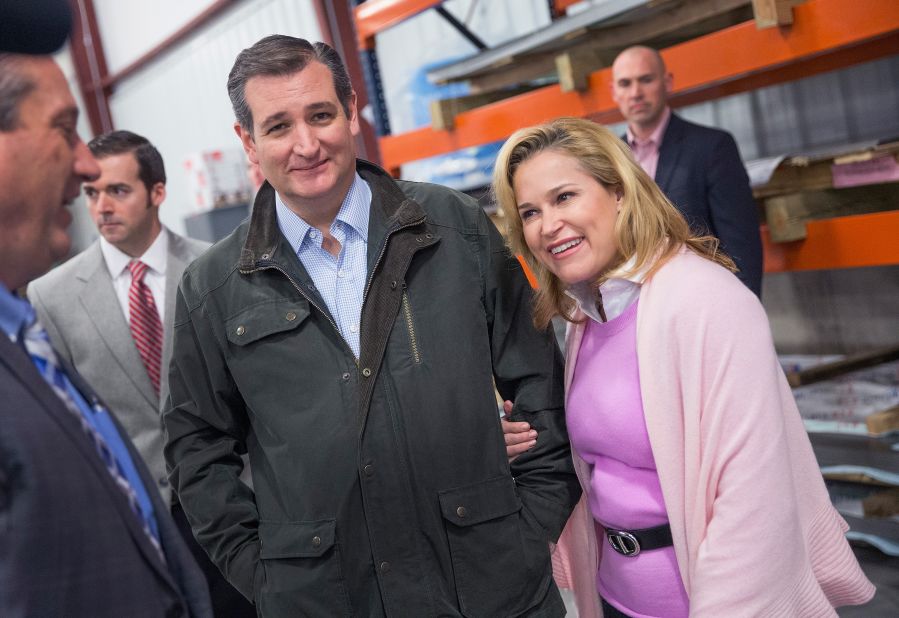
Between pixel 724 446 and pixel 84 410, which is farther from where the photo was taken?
pixel 724 446

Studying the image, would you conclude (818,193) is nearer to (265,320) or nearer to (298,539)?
(265,320)

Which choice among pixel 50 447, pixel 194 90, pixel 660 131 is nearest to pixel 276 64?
pixel 50 447

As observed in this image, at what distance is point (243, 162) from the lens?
8562 mm

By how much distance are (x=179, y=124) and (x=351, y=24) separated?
376 centimetres

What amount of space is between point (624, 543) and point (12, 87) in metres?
1.43

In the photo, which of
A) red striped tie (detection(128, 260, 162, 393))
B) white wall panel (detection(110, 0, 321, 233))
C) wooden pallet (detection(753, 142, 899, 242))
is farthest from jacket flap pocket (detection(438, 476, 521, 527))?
white wall panel (detection(110, 0, 321, 233))

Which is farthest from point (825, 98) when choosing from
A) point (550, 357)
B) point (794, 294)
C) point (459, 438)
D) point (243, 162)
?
point (243, 162)

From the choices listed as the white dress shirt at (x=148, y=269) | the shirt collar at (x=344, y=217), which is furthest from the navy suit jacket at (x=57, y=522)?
the white dress shirt at (x=148, y=269)

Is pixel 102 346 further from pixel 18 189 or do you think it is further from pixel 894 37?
pixel 894 37

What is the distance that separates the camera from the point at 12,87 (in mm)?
1069

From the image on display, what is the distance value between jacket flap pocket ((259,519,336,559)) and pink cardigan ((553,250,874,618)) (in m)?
0.68

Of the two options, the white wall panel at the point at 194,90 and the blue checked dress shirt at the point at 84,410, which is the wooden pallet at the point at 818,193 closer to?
the blue checked dress shirt at the point at 84,410

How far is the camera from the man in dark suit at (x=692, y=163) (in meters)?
3.70

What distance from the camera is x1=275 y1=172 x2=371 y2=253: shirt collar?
2.01m
